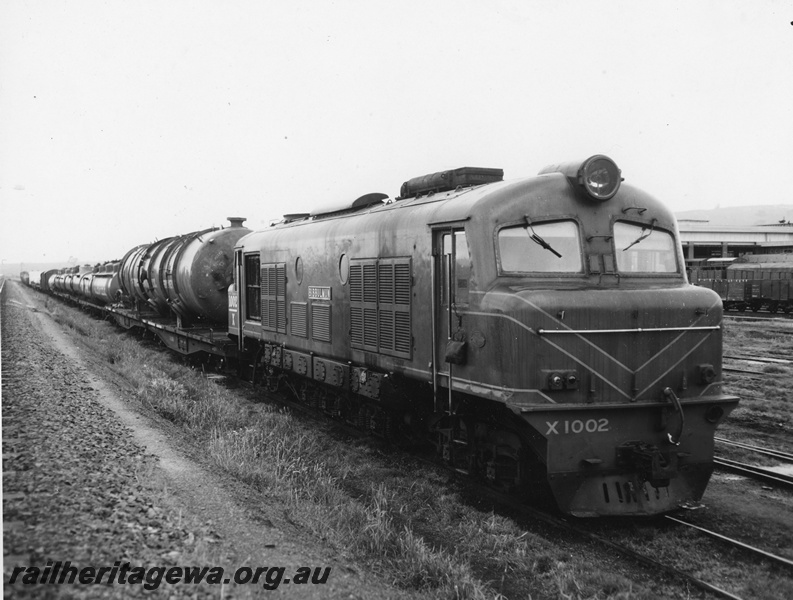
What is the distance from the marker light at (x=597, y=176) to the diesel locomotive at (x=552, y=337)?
2cm

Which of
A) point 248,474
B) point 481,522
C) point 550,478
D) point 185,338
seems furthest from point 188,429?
point 185,338

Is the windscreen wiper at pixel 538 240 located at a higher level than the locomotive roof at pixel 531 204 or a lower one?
lower

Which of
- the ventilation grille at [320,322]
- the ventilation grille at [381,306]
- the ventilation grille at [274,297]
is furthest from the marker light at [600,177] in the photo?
the ventilation grille at [274,297]

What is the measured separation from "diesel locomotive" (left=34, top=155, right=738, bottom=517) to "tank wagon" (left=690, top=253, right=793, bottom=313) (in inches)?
1255

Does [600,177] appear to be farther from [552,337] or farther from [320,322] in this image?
[320,322]

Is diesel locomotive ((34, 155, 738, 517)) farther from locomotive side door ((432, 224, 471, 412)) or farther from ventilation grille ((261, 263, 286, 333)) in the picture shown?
ventilation grille ((261, 263, 286, 333))

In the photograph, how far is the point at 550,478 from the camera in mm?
6578

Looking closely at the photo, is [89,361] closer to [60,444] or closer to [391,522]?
[60,444]

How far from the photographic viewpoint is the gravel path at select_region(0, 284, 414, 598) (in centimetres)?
445

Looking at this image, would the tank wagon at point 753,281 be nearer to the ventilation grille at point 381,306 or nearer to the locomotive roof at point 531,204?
the ventilation grille at point 381,306

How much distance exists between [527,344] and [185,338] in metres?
13.8

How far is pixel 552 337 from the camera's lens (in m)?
6.58

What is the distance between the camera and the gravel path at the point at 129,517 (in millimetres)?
4445

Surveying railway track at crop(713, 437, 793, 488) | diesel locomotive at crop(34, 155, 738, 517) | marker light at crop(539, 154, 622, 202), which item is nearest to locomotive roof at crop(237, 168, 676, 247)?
diesel locomotive at crop(34, 155, 738, 517)
